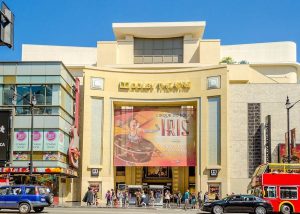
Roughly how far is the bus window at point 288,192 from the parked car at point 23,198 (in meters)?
16.5

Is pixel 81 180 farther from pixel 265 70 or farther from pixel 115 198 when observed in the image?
pixel 265 70

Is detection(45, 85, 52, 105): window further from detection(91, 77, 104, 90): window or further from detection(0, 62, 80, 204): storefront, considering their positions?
detection(91, 77, 104, 90): window

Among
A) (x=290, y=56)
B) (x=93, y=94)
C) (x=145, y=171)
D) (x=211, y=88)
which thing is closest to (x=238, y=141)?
(x=211, y=88)

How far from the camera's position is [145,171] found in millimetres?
69375

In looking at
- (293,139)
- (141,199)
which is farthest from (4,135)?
(293,139)

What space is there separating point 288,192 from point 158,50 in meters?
36.6

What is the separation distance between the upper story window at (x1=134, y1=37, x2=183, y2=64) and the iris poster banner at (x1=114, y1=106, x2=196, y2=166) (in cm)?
1024

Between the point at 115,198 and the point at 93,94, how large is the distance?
13.7 metres

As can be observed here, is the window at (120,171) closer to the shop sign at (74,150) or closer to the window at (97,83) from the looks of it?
the shop sign at (74,150)

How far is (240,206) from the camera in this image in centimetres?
3859

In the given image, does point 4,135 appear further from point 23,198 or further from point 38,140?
point 38,140

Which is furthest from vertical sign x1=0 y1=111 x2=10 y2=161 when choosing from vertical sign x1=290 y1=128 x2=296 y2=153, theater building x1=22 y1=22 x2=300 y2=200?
vertical sign x1=290 y1=128 x2=296 y2=153

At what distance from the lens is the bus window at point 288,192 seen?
40.5 m

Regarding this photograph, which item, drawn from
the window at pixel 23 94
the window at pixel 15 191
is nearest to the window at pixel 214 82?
the window at pixel 23 94
